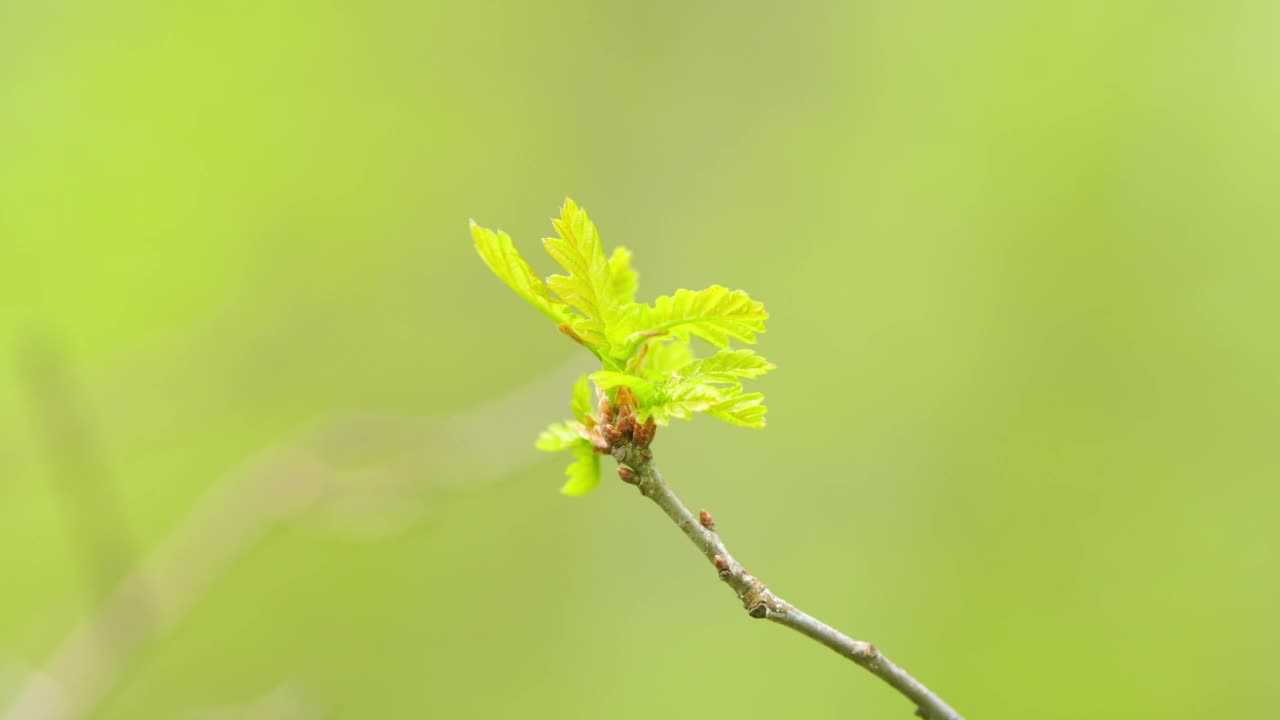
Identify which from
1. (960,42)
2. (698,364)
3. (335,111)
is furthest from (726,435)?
(698,364)

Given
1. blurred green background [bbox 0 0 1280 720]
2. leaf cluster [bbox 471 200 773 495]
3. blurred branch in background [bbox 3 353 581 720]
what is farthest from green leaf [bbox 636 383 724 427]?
blurred green background [bbox 0 0 1280 720]

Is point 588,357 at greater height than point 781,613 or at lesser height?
greater

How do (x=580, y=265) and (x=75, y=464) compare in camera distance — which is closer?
(x=580, y=265)

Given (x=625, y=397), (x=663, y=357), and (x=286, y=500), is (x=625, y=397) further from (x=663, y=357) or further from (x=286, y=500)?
(x=286, y=500)

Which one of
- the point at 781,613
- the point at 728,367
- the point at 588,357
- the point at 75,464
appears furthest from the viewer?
the point at 588,357

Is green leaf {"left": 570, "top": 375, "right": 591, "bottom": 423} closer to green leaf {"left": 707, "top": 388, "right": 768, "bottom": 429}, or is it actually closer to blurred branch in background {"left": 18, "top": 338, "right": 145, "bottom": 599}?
green leaf {"left": 707, "top": 388, "right": 768, "bottom": 429}

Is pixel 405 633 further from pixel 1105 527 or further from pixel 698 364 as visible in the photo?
pixel 698 364

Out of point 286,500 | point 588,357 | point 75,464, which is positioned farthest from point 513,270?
point 588,357
